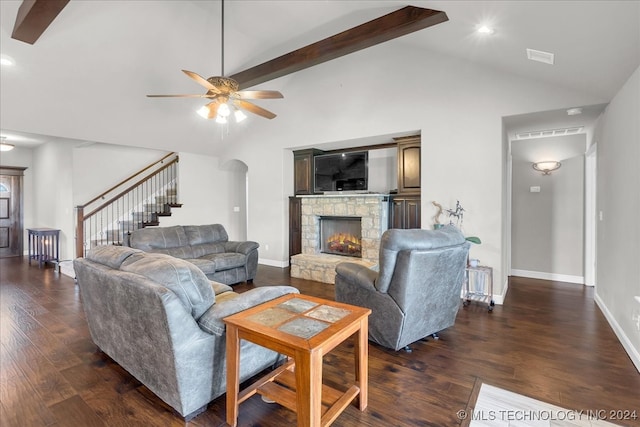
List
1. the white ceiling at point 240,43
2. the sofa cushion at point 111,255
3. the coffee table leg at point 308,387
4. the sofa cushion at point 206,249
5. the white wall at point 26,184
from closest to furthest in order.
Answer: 1. the coffee table leg at point 308,387
2. the sofa cushion at point 111,255
3. the white ceiling at point 240,43
4. the sofa cushion at point 206,249
5. the white wall at point 26,184

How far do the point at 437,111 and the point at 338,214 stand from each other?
7.91 ft

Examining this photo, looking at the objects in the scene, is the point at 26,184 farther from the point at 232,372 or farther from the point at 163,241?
the point at 232,372

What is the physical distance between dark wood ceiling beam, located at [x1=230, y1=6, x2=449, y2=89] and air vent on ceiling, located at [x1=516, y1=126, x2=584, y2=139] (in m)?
2.95

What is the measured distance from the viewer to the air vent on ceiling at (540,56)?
2.92m

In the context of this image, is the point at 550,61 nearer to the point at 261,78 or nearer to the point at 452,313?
the point at 452,313

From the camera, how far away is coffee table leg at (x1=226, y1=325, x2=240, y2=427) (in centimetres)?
175

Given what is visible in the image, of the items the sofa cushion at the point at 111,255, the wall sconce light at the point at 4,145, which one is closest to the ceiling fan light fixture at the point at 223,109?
the sofa cushion at the point at 111,255

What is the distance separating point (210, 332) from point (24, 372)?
5.75 feet

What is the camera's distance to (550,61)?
3.04 m

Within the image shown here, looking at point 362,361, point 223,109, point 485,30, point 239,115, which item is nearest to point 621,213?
point 485,30

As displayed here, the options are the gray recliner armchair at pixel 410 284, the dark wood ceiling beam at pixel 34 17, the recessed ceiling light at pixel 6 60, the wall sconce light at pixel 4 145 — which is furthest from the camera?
the wall sconce light at pixel 4 145

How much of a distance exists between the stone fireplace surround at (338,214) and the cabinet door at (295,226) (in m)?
0.29

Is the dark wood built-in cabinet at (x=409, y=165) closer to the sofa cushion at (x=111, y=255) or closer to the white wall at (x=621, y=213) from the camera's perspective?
the white wall at (x=621, y=213)

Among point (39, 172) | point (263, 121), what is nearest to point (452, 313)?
point (263, 121)
